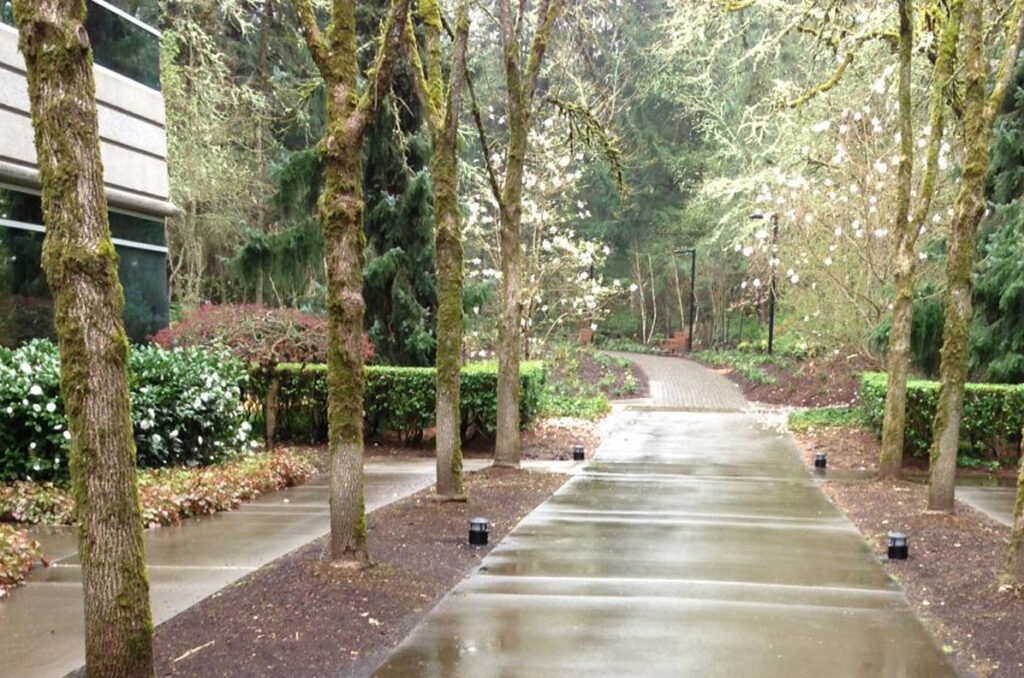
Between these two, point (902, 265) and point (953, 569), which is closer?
point (953, 569)

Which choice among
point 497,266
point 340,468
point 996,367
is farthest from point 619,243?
point 340,468

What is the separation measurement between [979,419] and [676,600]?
9174 mm

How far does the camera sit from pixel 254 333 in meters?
12.9

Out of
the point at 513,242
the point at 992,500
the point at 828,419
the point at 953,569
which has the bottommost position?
the point at 828,419

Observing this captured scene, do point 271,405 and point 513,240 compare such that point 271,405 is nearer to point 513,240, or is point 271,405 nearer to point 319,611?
point 513,240

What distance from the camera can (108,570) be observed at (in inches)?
148

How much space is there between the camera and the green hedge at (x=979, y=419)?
Answer: 1294cm

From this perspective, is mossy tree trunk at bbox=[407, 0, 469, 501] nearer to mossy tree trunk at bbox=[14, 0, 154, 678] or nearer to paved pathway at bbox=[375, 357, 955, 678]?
paved pathway at bbox=[375, 357, 955, 678]

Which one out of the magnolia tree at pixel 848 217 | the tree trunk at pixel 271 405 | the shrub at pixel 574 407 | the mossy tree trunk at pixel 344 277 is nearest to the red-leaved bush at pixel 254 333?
the tree trunk at pixel 271 405

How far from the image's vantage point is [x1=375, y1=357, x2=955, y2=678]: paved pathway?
4.77 meters

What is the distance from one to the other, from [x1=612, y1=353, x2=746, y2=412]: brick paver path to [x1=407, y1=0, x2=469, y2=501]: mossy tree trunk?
14.0 meters

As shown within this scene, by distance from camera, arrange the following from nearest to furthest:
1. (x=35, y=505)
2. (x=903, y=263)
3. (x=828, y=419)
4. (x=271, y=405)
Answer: (x=35, y=505), (x=903, y=263), (x=271, y=405), (x=828, y=419)

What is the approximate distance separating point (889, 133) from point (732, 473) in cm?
1073

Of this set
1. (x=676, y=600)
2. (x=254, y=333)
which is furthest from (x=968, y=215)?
(x=254, y=333)
